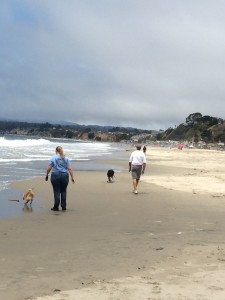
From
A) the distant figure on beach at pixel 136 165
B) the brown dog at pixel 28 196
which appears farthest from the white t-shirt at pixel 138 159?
the brown dog at pixel 28 196

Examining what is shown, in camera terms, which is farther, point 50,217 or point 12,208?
point 12,208

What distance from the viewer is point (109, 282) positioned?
504cm

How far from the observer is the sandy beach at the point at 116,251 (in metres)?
4.76

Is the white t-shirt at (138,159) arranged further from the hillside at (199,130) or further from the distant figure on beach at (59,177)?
the hillside at (199,130)

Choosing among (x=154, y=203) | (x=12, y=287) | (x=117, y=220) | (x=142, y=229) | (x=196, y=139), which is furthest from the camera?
(x=196, y=139)

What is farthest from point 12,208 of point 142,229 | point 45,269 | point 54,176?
point 45,269

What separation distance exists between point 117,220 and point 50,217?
4.79ft

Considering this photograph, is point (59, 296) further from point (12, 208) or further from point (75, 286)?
point (12, 208)

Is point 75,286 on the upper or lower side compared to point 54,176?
lower

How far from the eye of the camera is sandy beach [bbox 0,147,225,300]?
4758 millimetres

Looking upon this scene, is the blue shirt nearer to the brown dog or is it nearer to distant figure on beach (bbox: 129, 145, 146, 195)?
the brown dog

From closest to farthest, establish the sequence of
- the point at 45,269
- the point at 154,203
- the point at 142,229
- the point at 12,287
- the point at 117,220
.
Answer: the point at 12,287 → the point at 45,269 → the point at 142,229 → the point at 117,220 → the point at 154,203

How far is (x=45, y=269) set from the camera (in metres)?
5.57

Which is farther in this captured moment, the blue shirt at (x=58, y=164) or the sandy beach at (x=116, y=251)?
the blue shirt at (x=58, y=164)
